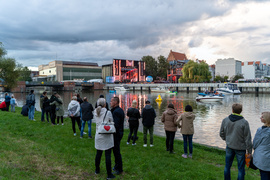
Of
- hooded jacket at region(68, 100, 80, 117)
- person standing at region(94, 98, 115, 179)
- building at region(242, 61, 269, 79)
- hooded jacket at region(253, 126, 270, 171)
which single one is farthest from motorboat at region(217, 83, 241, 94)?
building at region(242, 61, 269, 79)

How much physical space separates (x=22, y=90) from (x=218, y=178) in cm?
9612

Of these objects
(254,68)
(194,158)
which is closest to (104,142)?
(194,158)

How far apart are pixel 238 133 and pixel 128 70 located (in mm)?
120535

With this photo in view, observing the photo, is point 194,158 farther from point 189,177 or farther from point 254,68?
point 254,68

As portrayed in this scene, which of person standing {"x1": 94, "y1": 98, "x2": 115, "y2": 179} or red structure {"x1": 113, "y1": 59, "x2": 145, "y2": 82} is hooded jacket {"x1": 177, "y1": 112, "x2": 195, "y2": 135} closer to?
person standing {"x1": 94, "y1": 98, "x2": 115, "y2": 179}

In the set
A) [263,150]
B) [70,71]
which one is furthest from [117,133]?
[70,71]

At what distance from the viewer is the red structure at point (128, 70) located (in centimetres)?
12162

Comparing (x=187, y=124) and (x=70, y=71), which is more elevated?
(x=70, y=71)

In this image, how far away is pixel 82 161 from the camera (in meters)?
6.87

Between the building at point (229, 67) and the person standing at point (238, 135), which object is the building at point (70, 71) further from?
the person standing at point (238, 135)

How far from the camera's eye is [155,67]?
141 m

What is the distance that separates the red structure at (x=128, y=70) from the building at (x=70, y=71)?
86.4 feet

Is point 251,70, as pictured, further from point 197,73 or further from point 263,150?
point 263,150

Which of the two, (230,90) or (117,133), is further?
(230,90)
